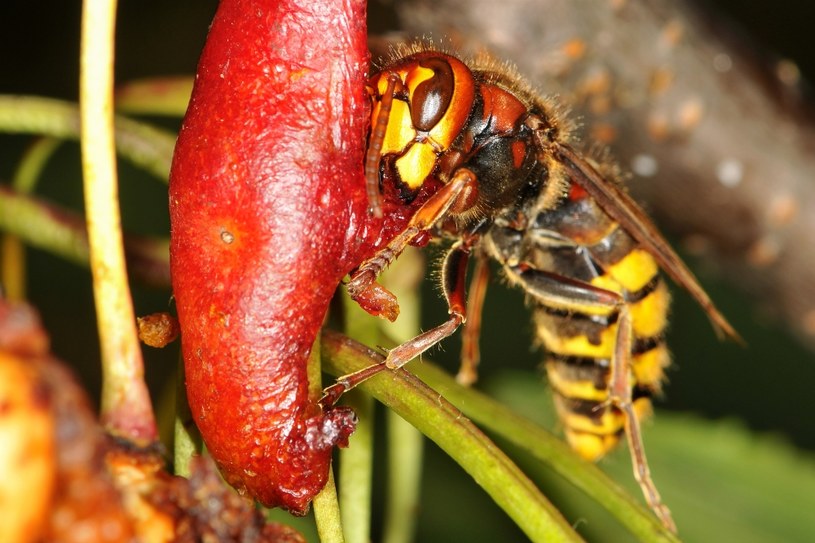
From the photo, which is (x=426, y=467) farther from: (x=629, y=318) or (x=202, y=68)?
(x=202, y=68)

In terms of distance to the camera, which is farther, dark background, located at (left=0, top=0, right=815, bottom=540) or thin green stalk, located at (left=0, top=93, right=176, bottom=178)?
dark background, located at (left=0, top=0, right=815, bottom=540)

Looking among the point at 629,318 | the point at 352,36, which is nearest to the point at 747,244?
the point at 629,318

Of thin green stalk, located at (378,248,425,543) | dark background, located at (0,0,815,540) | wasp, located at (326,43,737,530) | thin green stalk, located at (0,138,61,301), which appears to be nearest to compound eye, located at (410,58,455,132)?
wasp, located at (326,43,737,530)

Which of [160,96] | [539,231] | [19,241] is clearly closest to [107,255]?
[160,96]

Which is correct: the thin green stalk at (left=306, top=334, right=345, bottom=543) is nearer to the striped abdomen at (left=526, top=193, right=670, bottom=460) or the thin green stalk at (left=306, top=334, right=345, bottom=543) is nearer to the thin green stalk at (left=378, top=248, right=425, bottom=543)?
the thin green stalk at (left=378, top=248, right=425, bottom=543)

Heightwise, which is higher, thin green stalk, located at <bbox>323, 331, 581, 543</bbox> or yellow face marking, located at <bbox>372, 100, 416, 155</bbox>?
yellow face marking, located at <bbox>372, 100, 416, 155</bbox>

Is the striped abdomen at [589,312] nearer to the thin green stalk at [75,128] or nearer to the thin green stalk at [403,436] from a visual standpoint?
the thin green stalk at [403,436]
